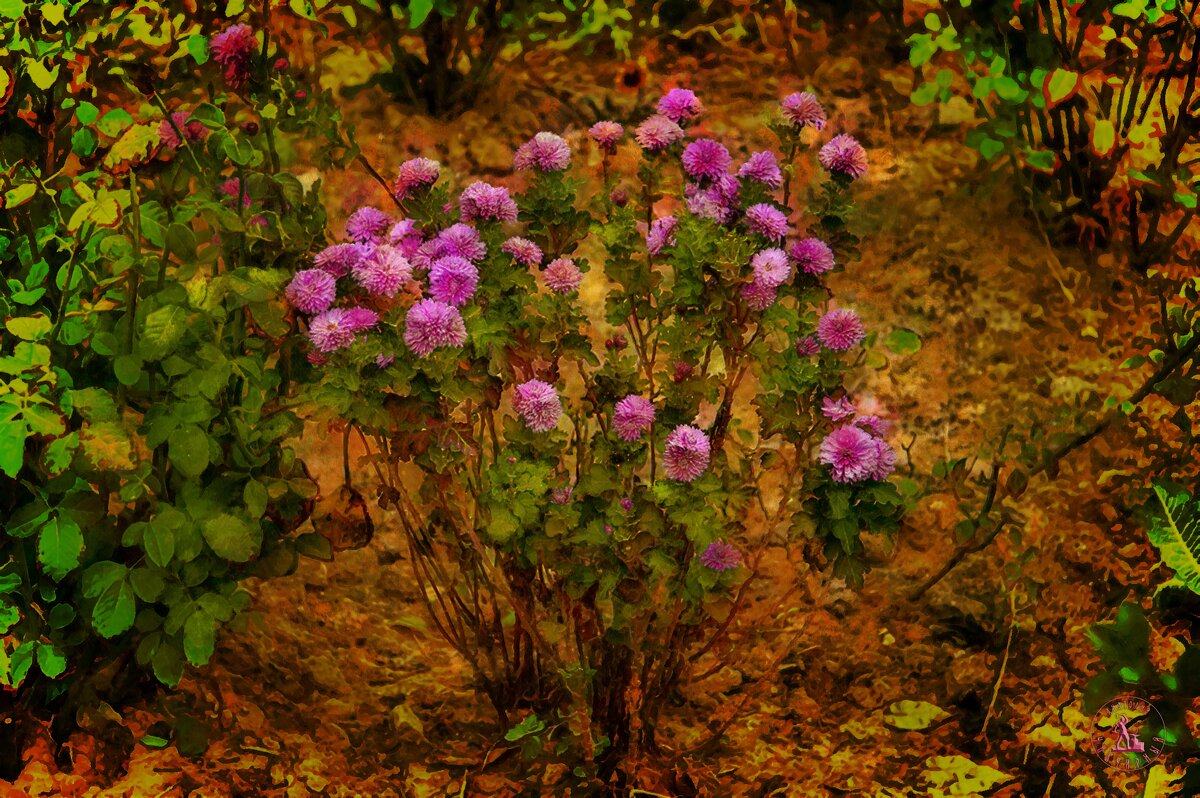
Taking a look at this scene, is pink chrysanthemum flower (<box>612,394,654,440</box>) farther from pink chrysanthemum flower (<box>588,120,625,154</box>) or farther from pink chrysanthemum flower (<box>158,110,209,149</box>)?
pink chrysanthemum flower (<box>158,110,209,149</box>)

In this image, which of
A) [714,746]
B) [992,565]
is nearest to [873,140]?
[992,565]

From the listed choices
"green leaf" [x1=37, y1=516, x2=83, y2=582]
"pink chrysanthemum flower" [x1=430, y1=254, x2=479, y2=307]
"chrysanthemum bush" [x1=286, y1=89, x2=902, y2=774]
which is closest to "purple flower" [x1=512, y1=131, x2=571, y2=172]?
"chrysanthemum bush" [x1=286, y1=89, x2=902, y2=774]

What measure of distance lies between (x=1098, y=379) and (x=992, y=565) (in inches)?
24.9

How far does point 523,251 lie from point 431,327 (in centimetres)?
26

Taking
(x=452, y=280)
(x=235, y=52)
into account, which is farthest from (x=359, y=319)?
(x=235, y=52)

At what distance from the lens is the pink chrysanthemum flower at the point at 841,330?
2.21 metres

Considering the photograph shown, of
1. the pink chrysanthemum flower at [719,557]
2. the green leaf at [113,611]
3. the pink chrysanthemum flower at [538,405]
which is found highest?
the pink chrysanthemum flower at [538,405]

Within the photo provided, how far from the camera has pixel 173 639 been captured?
8.19 feet

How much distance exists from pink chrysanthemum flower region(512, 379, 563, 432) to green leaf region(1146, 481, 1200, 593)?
0.99 metres

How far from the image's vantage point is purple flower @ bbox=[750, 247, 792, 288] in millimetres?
2182

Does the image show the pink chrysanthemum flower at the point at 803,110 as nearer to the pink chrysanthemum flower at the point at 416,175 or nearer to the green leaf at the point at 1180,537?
the pink chrysanthemum flower at the point at 416,175

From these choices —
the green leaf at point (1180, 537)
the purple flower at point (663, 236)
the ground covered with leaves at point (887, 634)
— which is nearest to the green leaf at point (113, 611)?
the ground covered with leaves at point (887, 634)

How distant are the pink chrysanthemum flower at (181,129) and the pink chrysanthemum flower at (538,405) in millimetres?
756

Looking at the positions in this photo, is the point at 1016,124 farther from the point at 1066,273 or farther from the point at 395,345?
the point at 395,345
